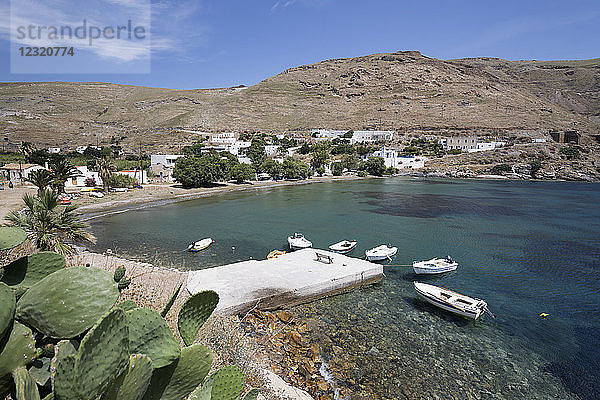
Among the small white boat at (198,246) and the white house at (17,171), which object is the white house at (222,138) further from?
the small white boat at (198,246)

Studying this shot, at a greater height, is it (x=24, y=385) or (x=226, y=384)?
(x=24, y=385)

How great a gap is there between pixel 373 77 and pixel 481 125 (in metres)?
79.8

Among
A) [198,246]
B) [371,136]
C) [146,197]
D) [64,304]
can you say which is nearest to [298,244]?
[198,246]

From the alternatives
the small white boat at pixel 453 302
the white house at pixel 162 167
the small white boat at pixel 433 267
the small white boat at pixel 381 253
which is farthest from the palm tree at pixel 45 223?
the white house at pixel 162 167

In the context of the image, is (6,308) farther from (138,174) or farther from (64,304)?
(138,174)

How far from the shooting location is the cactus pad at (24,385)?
1651 mm

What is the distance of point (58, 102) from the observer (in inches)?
5197

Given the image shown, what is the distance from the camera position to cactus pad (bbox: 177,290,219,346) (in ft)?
10.0

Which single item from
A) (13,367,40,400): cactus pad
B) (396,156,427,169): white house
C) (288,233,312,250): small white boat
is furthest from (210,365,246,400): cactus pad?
(396,156,427,169): white house

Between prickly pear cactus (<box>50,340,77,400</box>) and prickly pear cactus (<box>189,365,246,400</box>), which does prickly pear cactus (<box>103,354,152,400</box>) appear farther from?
prickly pear cactus (<box>189,365,246,400</box>)

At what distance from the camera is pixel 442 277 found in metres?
18.7

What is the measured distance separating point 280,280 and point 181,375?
1278cm

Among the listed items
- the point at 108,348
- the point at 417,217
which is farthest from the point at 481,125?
the point at 108,348

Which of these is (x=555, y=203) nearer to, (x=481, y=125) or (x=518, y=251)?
(x=518, y=251)
